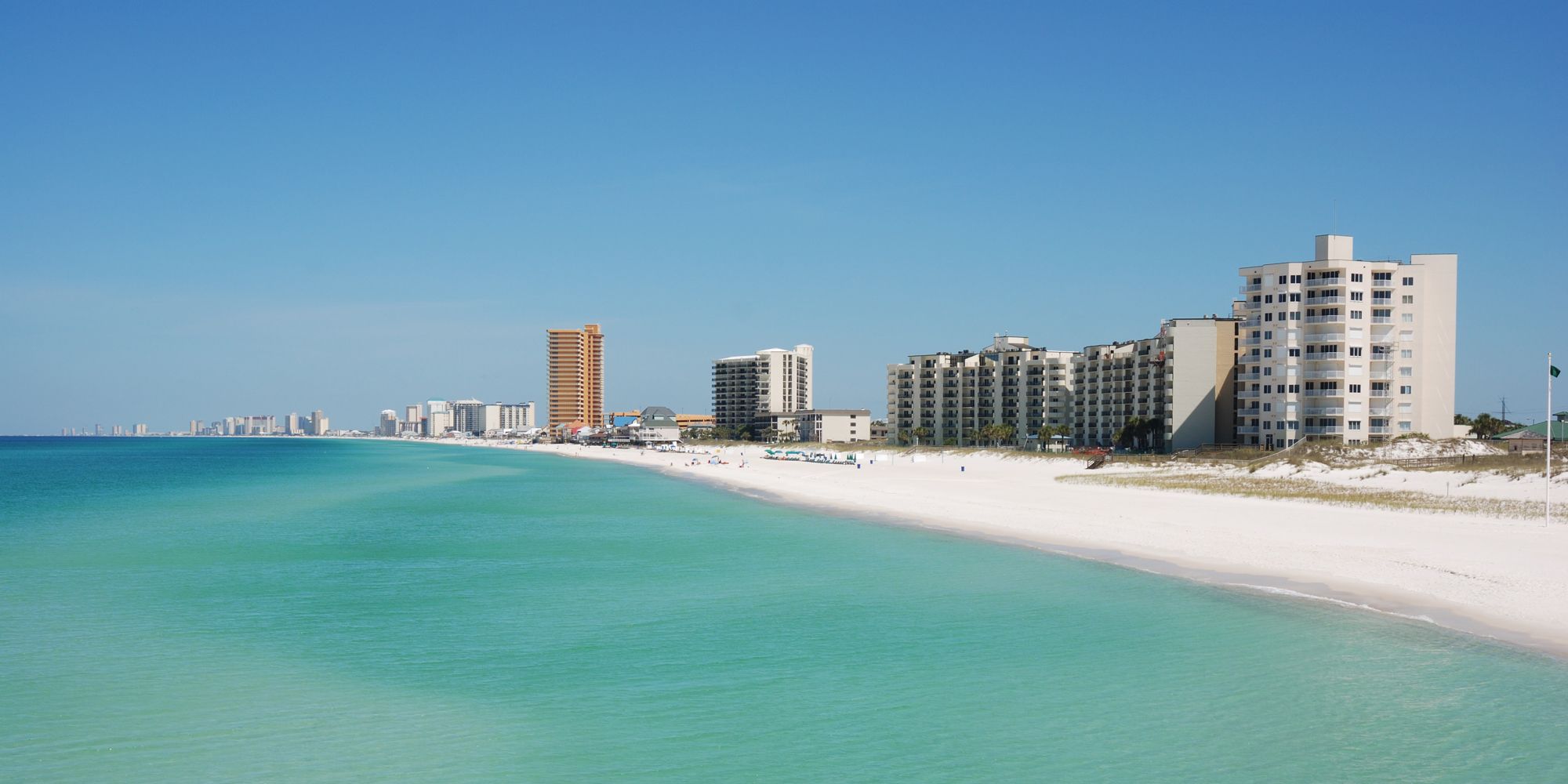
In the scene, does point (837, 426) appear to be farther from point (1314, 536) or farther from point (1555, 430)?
point (1314, 536)

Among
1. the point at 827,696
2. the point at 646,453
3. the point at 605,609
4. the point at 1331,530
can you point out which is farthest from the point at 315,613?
the point at 646,453

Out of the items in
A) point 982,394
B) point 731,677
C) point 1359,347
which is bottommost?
point 731,677

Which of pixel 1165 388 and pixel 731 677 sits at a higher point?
pixel 1165 388

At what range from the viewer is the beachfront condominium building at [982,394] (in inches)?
5103

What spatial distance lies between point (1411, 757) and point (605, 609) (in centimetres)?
1689

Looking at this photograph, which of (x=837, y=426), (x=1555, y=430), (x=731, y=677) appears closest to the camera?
(x=731, y=677)

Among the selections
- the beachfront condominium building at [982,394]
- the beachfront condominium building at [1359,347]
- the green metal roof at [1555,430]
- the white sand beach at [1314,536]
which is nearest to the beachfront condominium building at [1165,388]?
the beachfront condominium building at [982,394]

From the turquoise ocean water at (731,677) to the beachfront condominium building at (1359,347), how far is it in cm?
5788

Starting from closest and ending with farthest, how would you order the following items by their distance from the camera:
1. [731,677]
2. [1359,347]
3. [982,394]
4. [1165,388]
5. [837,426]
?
[731,677], [1359,347], [1165,388], [982,394], [837,426]

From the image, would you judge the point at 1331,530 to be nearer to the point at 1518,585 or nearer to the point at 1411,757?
the point at 1518,585

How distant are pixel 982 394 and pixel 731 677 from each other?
123568mm

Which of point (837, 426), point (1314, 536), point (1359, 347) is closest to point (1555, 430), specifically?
point (1359, 347)

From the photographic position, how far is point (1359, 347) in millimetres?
79438

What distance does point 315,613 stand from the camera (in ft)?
80.5
